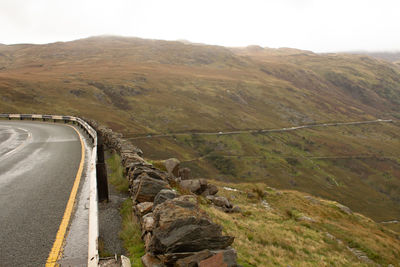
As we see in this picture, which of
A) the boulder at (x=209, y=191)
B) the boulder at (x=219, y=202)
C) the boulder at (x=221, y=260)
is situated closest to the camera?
the boulder at (x=221, y=260)

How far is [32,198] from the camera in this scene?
905 centimetres

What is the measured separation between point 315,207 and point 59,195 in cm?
2537

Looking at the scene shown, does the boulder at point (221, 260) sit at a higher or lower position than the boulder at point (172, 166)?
higher

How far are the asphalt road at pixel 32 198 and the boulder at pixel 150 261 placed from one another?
201cm

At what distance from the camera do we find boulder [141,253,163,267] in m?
5.56

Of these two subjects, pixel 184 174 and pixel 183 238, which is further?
pixel 184 174

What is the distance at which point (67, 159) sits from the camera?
50.2ft

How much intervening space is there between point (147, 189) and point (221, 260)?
12.3 ft

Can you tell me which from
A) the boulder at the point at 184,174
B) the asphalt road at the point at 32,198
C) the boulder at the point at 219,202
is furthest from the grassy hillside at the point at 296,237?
the asphalt road at the point at 32,198

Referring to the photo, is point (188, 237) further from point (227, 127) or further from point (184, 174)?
point (227, 127)

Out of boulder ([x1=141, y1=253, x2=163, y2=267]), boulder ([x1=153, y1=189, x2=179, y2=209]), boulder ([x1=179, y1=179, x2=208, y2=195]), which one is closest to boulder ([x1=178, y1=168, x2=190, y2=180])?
boulder ([x1=179, y1=179, x2=208, y2=195])

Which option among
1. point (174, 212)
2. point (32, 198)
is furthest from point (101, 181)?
point (174, 212)

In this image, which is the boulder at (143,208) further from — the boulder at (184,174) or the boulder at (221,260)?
the boulder at (184,174)

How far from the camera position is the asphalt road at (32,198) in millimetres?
5871
